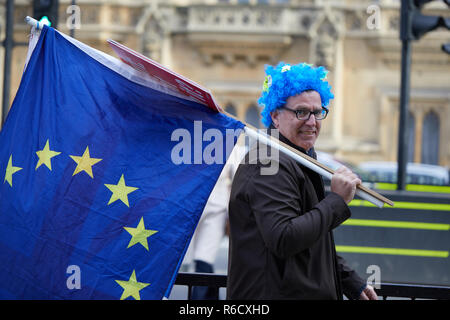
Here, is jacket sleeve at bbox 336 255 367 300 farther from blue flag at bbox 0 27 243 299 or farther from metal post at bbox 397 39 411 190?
metal post at bbox 397 39 411 190

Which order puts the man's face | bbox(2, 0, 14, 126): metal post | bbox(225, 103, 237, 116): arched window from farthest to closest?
bbox(225, 103, 237, 116): arched window < bbox(2, 0, 14, 126): metal post < the man's face

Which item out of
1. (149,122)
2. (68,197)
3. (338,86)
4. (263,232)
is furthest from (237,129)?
(338,86)

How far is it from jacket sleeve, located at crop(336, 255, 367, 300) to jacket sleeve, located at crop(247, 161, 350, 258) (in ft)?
1.84

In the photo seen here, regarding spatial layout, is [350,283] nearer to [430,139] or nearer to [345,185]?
[345,185]

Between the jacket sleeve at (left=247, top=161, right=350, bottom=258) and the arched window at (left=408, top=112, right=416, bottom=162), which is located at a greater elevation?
the arched window at (left=408, top=112, right=416, bottom=162)

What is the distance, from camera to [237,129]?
10.3 ft

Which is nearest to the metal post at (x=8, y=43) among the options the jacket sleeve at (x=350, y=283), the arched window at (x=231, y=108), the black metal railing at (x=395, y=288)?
the black metal railing at (x=395, y=288)

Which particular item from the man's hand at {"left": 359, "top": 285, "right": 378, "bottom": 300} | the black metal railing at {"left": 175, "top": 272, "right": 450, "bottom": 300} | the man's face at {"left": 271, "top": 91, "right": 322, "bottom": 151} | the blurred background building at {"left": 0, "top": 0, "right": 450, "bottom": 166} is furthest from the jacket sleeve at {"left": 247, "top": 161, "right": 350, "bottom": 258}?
the blurred background building at {"left": 0, "top": 0, "right": 450, "bottom": 166}

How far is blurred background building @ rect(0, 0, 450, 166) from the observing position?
22.5 m

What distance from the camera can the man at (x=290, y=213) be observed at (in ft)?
8.80

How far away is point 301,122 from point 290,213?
448mm

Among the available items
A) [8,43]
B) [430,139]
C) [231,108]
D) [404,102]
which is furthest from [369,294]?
[430,139]
